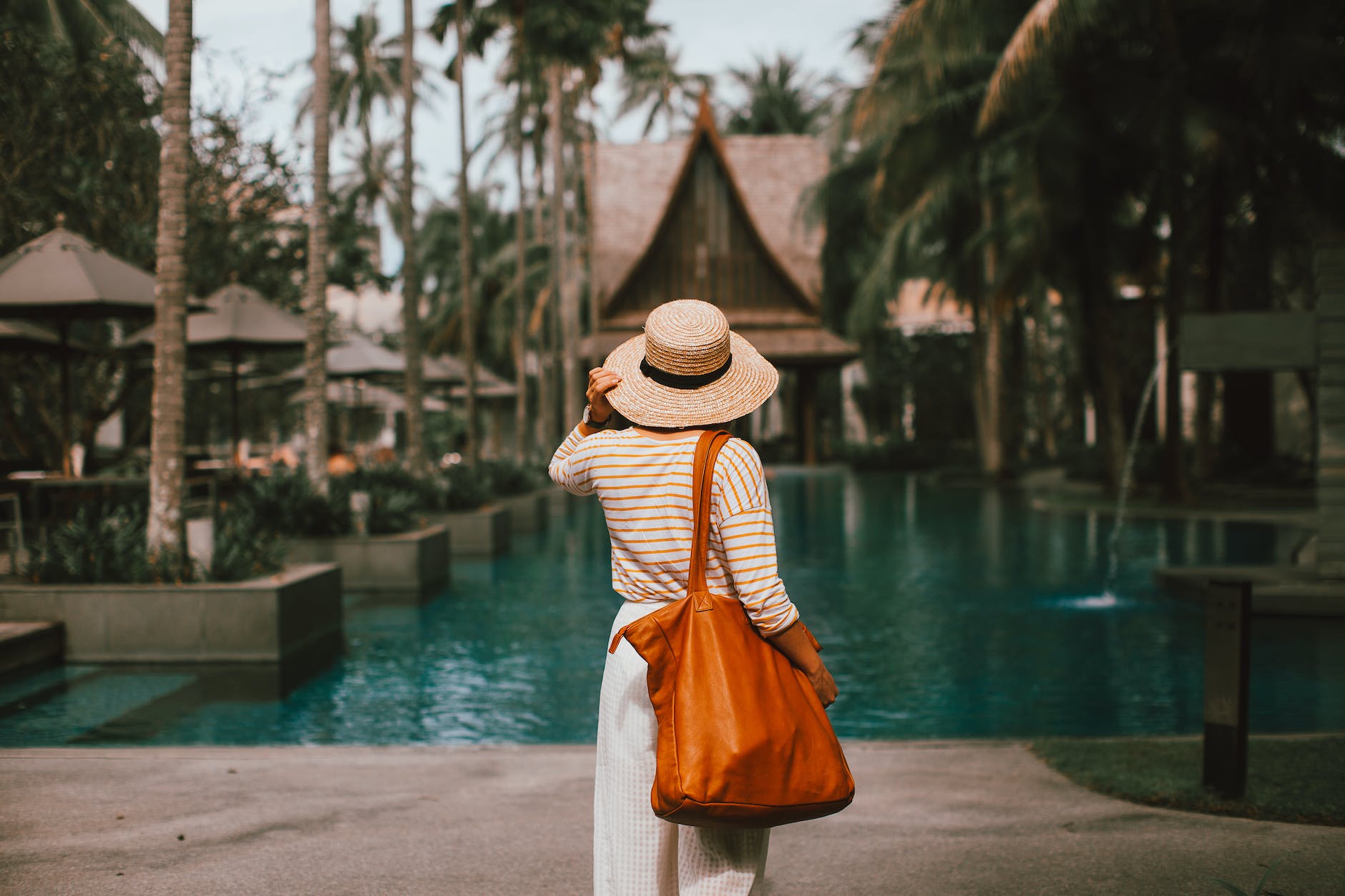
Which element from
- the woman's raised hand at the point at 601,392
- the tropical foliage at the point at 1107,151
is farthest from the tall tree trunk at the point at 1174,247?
the woman's raised hand at the point at 601,392

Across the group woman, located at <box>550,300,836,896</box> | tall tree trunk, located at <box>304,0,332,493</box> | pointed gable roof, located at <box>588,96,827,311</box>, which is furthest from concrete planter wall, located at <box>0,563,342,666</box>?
pointed gable roof, located at <box>588,96,827,311</box>

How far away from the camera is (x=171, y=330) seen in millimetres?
9672

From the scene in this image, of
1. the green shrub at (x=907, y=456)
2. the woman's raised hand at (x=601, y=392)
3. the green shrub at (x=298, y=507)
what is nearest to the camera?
the woman's raised hand at (x=601, y=392)

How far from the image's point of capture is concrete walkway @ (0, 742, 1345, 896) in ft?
14.3

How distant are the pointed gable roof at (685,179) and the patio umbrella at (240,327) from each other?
2140 centimetres

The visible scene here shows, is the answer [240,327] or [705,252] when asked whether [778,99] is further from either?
[240,327]

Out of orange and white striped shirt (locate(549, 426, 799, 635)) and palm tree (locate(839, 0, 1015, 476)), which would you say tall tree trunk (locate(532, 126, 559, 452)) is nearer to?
palm tree (locate(839, 0, 1015, 476))

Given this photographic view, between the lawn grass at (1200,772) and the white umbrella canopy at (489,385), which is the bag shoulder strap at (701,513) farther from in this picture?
the white umbrella canopy at (489,385)

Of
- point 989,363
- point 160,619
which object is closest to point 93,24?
Answer: point 160,619

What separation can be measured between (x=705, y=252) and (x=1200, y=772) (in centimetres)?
3333

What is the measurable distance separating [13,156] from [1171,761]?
16.4 meters

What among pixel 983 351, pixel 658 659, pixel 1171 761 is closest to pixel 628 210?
pixel 983 351

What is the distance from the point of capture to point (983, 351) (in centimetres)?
3391

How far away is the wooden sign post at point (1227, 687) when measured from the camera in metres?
5.24
